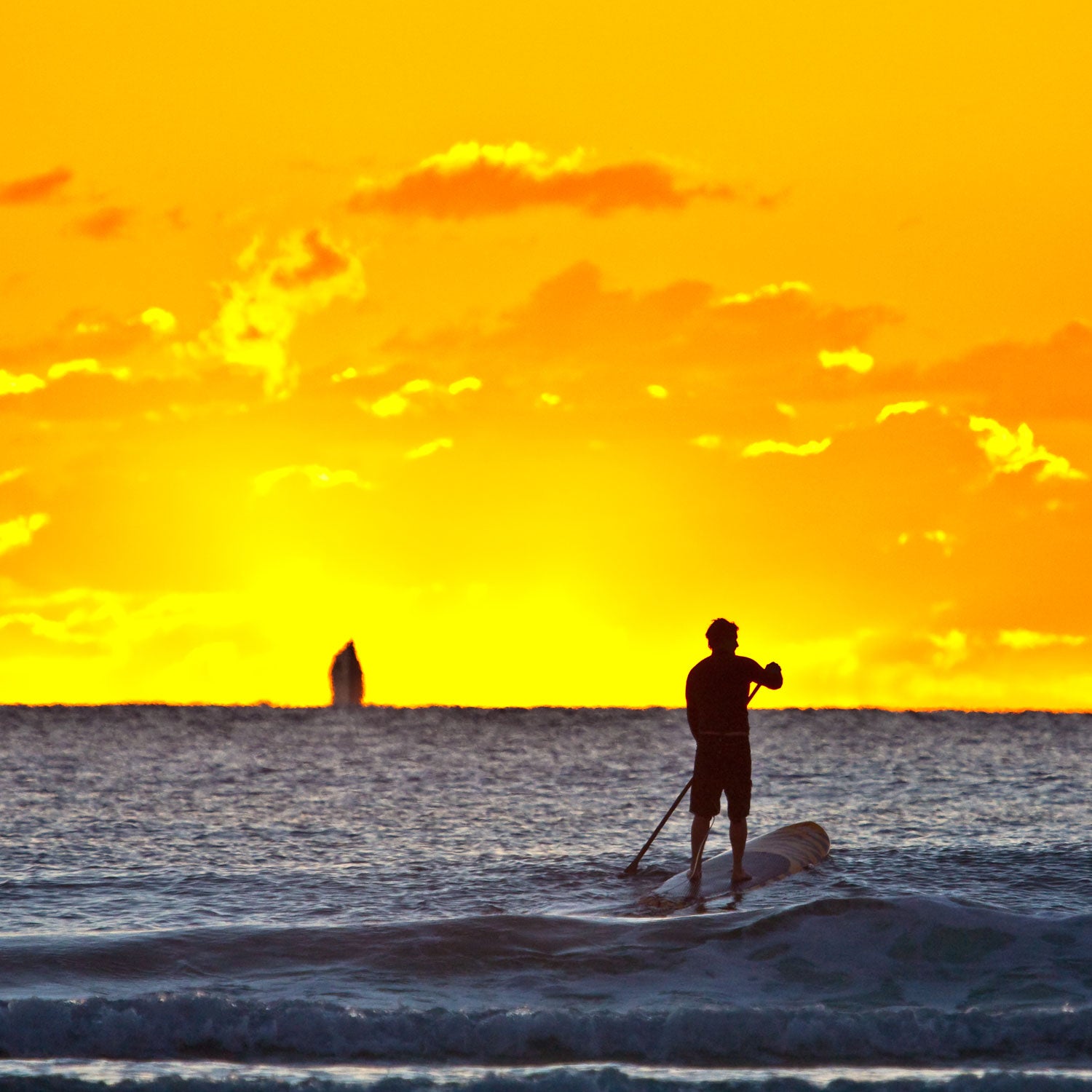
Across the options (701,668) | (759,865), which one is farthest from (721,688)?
(759,865)

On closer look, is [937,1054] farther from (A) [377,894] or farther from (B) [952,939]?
(A) [377,894]

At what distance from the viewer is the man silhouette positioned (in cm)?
1358

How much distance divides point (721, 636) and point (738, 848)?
2.21 m

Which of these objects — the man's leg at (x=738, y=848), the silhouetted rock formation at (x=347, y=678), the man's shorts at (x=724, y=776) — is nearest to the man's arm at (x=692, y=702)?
the man's shorts at (x=724, y=776)

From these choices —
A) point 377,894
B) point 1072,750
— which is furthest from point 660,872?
point 1072,750

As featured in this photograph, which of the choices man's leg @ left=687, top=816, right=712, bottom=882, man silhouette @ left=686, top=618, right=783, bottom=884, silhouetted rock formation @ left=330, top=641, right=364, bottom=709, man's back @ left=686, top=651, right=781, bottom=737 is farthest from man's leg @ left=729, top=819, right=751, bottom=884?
silhouetted rock formation @ left=330, top=641, right=364, bottom=709

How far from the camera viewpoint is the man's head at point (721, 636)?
44.4ft

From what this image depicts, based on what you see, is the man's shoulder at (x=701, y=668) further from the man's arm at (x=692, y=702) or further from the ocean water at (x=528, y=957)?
the ocean water at (x=528, y=957)

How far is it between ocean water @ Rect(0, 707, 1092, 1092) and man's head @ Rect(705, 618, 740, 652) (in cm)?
242

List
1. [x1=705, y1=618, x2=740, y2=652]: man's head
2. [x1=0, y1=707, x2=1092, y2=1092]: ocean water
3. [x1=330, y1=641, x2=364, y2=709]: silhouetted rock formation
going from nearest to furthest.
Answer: [x1=0, y1=707, x2=1092, y2=1092]: ocean water < [x1=705, y1=618, x2=740, y2=652]: man's head < [x1=330, y1=641, x2=364, y2=709]: silhouetted rock formation

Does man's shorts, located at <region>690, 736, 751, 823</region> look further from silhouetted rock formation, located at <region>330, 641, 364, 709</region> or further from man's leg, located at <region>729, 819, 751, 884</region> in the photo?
silhouetted rock formation, located at <region>330, 641, 364, 709</region>

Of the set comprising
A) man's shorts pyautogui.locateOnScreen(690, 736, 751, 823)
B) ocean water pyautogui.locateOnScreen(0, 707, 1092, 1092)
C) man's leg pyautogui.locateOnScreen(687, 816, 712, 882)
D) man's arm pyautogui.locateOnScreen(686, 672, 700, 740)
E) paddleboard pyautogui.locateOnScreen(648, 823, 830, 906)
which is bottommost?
ocean water pyautogui.locateOnScreen(0, 707, 1092, 1092)

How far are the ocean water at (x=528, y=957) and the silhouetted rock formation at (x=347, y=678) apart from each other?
9803 centimetres

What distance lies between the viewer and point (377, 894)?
15.2 metres
